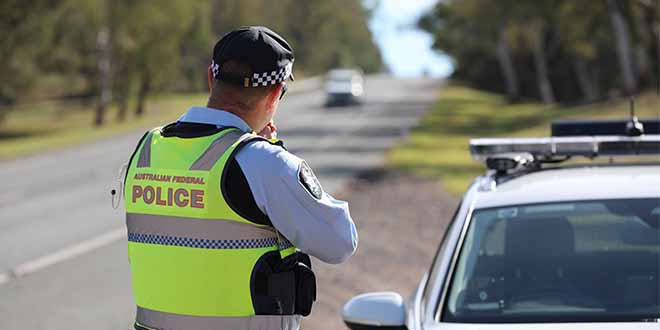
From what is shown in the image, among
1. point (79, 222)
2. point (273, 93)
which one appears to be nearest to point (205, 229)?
point (273, 93)

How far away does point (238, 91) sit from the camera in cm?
336

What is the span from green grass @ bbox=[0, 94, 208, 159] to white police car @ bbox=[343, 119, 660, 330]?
29.4m

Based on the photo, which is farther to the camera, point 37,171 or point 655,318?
point 37,171

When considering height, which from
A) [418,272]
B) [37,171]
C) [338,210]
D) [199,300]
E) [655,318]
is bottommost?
[37,171]

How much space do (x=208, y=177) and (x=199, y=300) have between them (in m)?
0.34

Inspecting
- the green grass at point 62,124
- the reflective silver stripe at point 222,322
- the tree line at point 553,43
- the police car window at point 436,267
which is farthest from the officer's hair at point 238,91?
the green grass at point 62,124

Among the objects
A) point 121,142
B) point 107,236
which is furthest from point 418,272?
point 121,142

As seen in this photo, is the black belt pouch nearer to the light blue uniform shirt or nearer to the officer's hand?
the light blue uniform shirt

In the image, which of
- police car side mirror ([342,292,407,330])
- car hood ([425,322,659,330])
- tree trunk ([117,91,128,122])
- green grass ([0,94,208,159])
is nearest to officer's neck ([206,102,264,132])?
car hood ([425,322,659,330])

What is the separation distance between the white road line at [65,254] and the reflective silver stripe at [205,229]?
8.09 meters

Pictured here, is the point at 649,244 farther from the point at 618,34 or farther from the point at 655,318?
the point at 618,34

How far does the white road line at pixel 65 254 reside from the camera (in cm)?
1156

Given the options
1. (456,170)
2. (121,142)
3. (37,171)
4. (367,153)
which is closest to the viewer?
(456,170)

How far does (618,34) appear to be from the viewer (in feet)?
140
